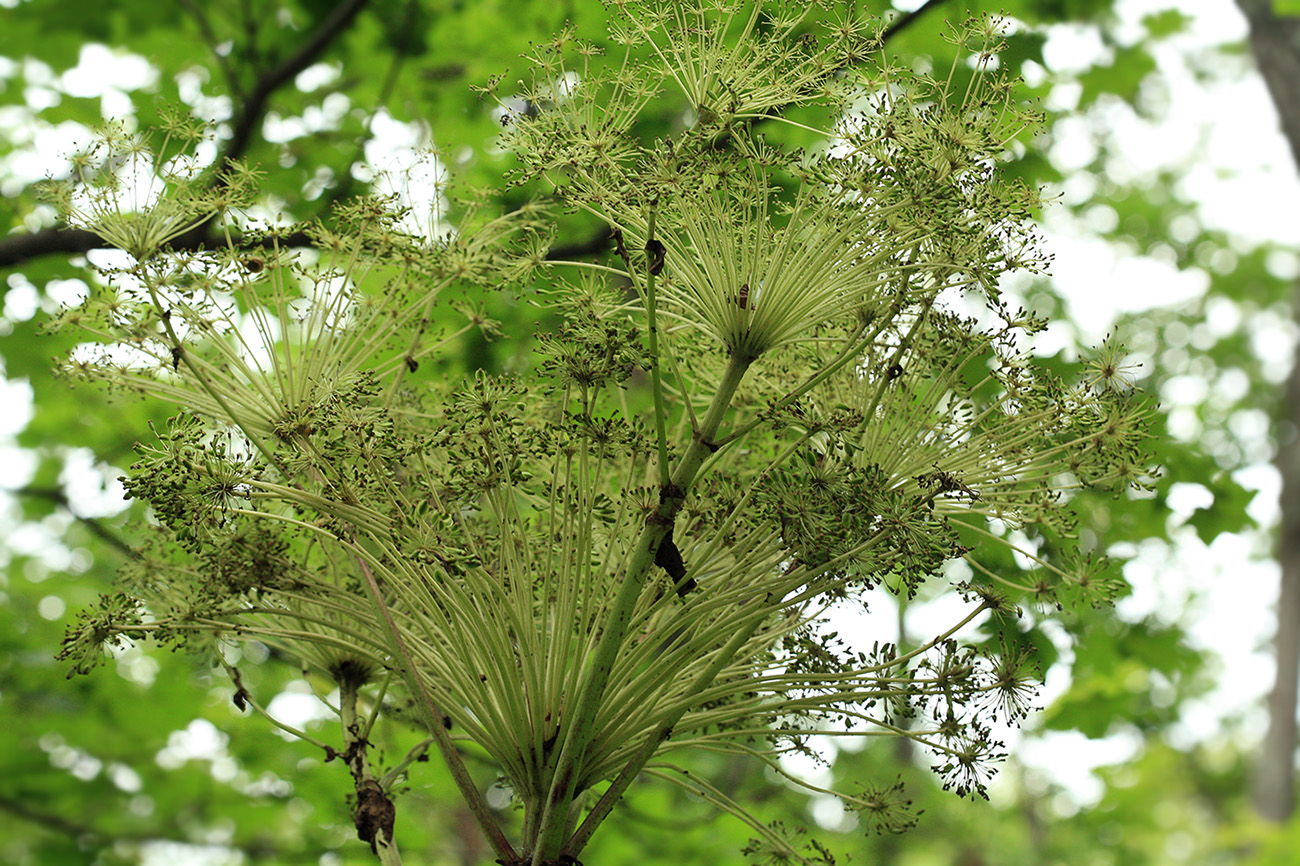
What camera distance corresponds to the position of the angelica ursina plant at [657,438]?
5.52ft

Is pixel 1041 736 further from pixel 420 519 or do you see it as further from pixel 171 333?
pixel 171 333

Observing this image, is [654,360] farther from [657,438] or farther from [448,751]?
[448,751]

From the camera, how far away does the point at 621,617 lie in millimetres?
1679

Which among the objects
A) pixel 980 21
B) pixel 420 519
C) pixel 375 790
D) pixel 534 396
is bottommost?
pixel 375 790

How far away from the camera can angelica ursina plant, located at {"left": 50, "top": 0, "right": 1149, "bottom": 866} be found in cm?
168

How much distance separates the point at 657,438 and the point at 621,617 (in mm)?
334

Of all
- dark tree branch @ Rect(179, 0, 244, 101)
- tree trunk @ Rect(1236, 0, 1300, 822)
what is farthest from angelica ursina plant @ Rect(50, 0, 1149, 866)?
tree trunk @ Rect(1236, 0, 1300, 822)

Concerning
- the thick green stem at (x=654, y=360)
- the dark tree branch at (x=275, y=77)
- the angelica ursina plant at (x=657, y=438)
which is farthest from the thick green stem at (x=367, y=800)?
the dark tree branch at (x=275, y=77)

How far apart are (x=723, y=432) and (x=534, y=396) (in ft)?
2.25

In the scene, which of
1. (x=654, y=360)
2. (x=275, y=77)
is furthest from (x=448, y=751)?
(x=275, y=77)

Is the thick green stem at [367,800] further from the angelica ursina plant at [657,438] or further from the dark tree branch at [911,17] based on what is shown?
the dark tree branch at [911,17]

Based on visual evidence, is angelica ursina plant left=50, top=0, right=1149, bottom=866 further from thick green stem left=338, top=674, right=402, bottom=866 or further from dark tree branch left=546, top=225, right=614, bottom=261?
dark tree branch left=546, top=225, right=614, bottom=261

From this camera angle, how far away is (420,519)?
1.69 metres

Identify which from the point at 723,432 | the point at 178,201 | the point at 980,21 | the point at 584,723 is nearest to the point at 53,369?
the point at 178,201
